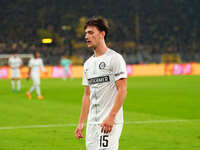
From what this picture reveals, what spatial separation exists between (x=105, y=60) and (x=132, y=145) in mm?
4124

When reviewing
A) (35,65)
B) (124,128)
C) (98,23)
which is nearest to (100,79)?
(98,23)

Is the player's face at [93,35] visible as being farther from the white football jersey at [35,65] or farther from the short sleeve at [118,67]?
the white football jersey at [35,65]

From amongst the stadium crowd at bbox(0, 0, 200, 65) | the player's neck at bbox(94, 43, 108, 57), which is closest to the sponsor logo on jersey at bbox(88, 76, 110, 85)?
the player's neck at bbox(94, 43, 108, 57)

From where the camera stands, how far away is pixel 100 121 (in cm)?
473

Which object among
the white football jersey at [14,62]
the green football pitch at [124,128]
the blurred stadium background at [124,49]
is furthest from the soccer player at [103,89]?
the white football jersey at [14,62]

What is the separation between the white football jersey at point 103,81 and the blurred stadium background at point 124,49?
737 cm

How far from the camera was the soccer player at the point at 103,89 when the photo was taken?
4.58 m

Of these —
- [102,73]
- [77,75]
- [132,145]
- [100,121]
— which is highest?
[102,73]

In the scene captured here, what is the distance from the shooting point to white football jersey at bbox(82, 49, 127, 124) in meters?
4.61

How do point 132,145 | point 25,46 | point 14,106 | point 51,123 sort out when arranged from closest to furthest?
point 132,145 → point 51,123 → point 14,106 → point 25,46

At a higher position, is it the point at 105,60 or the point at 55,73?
the point at 105,60

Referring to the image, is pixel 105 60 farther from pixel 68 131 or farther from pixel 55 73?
pixel 55 73

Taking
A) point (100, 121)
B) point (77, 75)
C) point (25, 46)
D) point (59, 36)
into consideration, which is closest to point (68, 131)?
point (100, 121)

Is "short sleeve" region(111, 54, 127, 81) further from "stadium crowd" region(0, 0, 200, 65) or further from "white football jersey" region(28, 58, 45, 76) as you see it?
"stadium crowd" region(0, 0, 200, 65)
